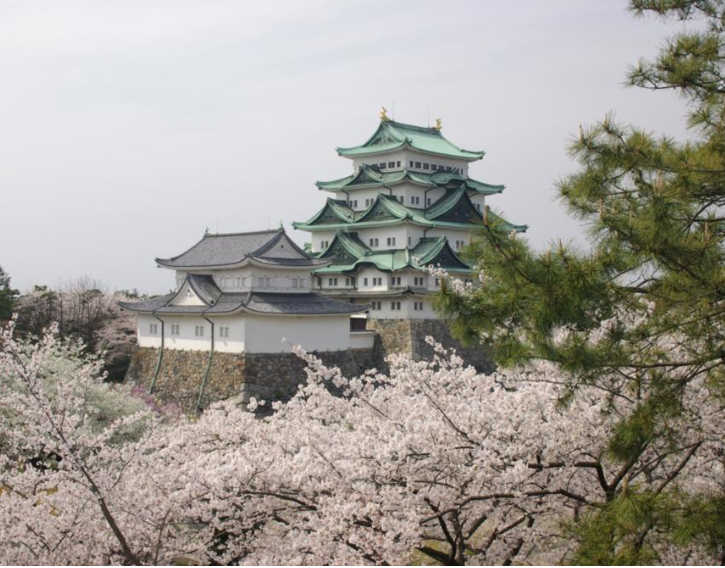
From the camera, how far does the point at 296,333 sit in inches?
936

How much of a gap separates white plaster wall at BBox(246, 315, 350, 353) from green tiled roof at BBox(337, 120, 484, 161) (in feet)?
32.6

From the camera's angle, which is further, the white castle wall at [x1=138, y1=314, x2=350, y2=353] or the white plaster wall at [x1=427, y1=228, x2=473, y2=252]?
the white plaster wall at [x1=427, y1=228, x2=473, y2=252]

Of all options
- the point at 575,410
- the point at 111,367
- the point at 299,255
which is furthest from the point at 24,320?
the point at 575,410

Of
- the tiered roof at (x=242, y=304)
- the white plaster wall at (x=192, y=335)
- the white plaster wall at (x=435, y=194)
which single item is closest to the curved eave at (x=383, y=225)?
the white plaster wall at (x=435, y=194)

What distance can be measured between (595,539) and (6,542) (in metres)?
5.73

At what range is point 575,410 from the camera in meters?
7.63

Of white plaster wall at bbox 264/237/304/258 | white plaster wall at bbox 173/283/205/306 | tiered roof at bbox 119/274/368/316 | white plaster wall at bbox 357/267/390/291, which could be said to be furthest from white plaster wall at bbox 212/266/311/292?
white plaster wall at bbox 357/267/390/291

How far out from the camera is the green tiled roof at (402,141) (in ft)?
106

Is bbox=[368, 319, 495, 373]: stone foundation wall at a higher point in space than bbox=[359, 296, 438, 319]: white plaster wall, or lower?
lower

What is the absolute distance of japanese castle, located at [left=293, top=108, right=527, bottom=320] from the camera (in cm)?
2831

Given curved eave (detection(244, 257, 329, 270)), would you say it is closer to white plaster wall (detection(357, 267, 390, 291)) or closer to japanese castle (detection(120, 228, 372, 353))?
japanese castle (detection(120, 228, 372, 353))

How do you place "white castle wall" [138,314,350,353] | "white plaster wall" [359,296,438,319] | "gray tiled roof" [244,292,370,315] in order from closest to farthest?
"white castle wall" [138,314,350,353] < "gray tiled roof" [244,292,370,315] < "white plaster wall" [359,296,438,319]

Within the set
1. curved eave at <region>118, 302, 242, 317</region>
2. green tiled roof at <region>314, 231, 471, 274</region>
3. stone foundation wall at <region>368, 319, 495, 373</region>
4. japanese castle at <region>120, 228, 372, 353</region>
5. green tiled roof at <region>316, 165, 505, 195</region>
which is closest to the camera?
curved eave at <region>118, 302, 242, 317</region>

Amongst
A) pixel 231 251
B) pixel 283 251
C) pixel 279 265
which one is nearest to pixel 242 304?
pixel 279 265
